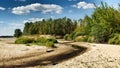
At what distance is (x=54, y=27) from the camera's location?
137 m

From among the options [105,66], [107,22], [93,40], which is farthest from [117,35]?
[105,66]

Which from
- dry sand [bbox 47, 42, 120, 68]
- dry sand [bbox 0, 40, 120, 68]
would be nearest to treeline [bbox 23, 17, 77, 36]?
dry sand [bbox 0, 40, 120, 68]

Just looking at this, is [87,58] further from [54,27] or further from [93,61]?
[54,27]

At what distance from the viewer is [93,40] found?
70312 millimetres

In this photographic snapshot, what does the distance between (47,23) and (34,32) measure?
31.5 feet

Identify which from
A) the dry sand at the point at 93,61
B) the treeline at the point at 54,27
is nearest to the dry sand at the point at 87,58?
the dry sand at the point at 93,61

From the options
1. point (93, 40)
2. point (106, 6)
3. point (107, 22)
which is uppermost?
point (106, 6)

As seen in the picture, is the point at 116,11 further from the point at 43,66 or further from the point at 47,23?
the point at 47,23

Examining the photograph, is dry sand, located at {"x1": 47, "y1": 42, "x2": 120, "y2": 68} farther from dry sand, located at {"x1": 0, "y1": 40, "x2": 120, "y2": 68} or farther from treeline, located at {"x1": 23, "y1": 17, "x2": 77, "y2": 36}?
treeline, located at {"x1": 23, "y1": 17, "x2": 77, "y2": 36}

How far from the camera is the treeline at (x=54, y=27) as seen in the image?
136 meters

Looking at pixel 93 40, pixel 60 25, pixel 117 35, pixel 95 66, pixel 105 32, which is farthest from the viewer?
pixel 60 25

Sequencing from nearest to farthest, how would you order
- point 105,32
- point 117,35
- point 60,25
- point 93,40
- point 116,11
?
point 116,11 → point 117,35 → point 105,32 → point 93,40 → point 60,25

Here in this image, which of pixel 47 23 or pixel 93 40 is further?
pixel 47 23

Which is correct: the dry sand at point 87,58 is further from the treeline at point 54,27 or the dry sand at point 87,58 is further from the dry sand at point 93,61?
the treeline at point 54,27
